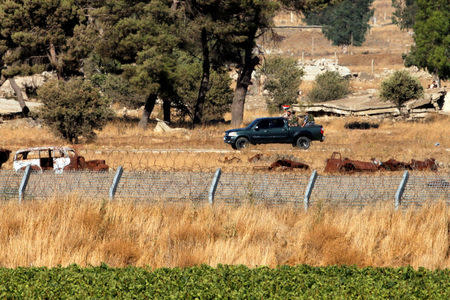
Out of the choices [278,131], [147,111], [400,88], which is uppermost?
[400,88]

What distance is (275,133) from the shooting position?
108ft

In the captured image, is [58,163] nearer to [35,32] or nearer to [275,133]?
[275,133]

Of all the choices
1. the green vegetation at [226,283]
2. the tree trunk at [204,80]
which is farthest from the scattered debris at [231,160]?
the tree trunk at [204,80]

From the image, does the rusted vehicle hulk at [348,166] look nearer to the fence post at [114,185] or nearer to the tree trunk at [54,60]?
the fence post at [114,185]

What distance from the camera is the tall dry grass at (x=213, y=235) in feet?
42.4

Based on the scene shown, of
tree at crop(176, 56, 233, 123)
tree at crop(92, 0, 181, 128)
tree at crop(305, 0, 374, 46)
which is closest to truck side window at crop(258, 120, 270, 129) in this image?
tree at crop(92, 0, 181, 128)

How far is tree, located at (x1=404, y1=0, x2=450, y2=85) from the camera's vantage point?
206ft

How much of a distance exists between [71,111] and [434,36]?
42.4 m

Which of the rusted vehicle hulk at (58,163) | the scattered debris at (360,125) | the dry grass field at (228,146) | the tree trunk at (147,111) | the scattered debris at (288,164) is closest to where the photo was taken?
the rusted vehicle hulk at (58,163)

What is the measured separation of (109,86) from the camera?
59.5m

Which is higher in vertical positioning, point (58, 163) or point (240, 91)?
point (240, 91)

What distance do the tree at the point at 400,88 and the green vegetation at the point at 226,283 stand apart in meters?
38.5

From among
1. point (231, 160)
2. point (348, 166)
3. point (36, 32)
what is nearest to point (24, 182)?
point (348, 166)

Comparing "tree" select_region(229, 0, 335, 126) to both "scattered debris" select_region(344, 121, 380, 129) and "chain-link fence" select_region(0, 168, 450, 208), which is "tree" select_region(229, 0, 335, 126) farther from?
"chain-link fence" select_region(0, 168, 450, 208)
